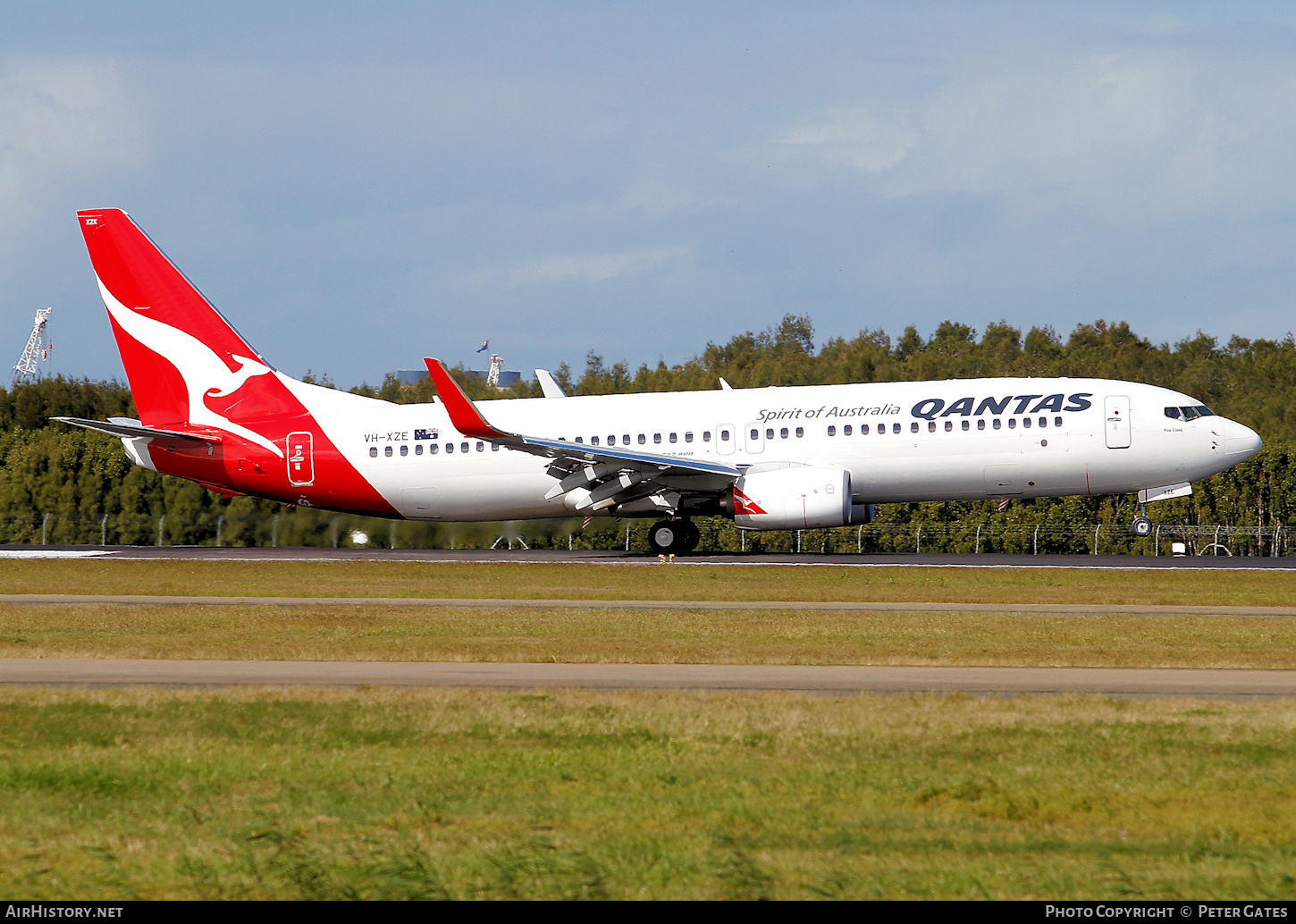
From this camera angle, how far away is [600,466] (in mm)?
36312

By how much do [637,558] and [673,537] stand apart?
1348 millimetres

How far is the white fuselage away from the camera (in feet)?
116

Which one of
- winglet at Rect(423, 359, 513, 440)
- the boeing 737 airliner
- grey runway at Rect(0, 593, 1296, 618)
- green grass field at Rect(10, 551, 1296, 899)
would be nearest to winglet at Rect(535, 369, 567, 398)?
the boeing 737 airliner

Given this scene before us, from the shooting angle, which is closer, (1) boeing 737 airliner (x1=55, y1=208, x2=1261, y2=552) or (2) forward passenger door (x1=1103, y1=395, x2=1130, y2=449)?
(2) forward passenger door (x1=1103, y1=395, x2=1130, y2=449)

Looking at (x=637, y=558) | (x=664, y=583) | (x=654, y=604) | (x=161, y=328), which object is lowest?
(x=654, y=604)

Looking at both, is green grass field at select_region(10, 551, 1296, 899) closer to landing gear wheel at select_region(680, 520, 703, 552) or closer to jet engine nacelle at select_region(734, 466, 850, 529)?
jet engine nacelle at select_region(734, 466, 850, 529)

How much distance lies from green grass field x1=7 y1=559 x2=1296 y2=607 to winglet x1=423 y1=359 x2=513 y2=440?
11.5ft

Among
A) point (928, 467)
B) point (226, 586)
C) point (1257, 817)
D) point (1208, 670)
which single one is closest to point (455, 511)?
point (226, 586)

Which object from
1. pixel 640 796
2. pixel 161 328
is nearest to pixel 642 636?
pixel 640 796

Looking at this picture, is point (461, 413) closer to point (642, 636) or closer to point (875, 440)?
point (875, 440)

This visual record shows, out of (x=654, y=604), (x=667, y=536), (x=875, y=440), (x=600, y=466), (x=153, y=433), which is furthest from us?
(x=667, y=536)

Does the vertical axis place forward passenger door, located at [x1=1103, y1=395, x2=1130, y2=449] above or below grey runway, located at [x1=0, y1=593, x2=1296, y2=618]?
above

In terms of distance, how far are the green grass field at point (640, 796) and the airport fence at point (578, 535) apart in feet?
88.5

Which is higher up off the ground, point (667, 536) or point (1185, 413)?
point (1185, 413)
